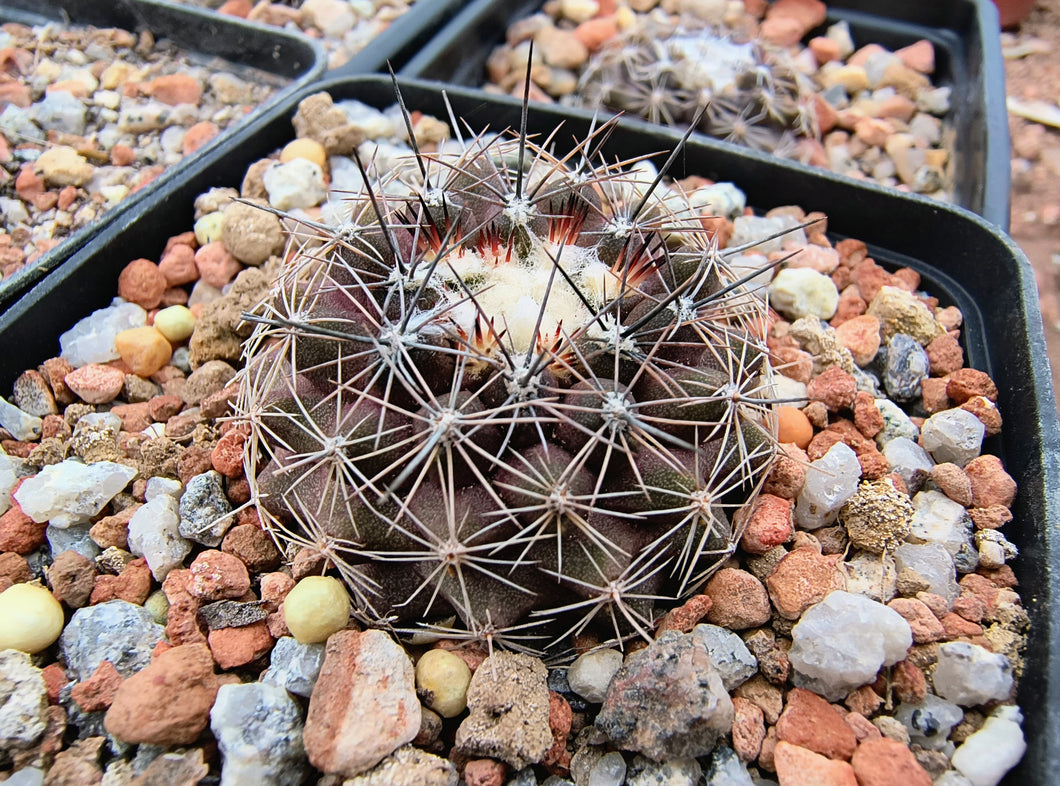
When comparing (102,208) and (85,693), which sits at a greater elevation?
(102,208)

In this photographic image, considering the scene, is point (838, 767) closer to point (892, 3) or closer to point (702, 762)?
point (702, 762)

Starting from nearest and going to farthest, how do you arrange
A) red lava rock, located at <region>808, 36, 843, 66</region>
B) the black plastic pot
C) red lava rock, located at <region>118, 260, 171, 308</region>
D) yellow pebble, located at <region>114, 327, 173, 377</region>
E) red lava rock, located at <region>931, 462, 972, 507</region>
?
red lava rock, located at <region>931, 462, 972, 507</region> → yellow pebble, located at <region>114, 327, 173, 377</region> → red lava rock, located at <region>118, 260, 171, 308</region> → the black plastic pot → red lava rock, located at <region>808, 36, 843, 66</region>

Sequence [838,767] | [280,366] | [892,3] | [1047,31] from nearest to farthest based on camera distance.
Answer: [838,767]
[280,366]
[892,3]
[1047,31]

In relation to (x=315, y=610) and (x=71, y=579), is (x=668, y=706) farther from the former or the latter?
(x=71, y=579)

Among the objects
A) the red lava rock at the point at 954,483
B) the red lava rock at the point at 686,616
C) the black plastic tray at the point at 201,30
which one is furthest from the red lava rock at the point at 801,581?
the black plastic tray at the point at 201,30

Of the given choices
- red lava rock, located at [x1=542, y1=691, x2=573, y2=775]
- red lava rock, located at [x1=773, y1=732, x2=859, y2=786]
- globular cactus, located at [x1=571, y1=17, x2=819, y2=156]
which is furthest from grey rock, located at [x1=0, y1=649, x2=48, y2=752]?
globular cactus, located at [x1=571, y1=17, x2=819, y2=156]

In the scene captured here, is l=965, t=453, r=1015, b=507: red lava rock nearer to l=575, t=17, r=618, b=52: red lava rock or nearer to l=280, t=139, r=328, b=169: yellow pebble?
l=280, t=139, r=328, b=169: yellow pebble

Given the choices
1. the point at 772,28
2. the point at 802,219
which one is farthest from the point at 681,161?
the point at 772,28
